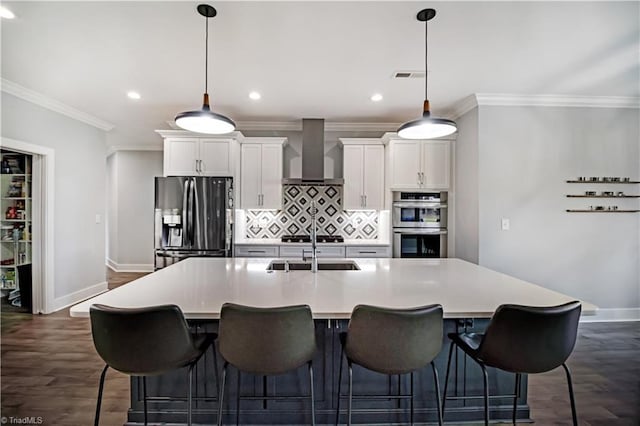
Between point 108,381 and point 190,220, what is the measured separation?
1.99 meters

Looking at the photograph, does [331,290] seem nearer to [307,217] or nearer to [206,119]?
[206,119]

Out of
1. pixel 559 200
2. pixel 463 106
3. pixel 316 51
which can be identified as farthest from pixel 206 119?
pixel 559 200

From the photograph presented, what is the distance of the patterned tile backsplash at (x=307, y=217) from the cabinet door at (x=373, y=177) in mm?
414

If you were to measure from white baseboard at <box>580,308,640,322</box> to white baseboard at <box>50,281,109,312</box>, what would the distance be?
20.9 feet

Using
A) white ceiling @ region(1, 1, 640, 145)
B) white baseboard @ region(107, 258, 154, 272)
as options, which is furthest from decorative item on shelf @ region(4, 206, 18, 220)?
white baseboard @ region(107, 258, 154, 272)

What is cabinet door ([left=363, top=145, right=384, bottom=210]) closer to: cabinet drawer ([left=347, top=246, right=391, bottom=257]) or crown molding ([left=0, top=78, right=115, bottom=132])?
cabinet drawer ([left=347, top=246, right=391, bottom=257])

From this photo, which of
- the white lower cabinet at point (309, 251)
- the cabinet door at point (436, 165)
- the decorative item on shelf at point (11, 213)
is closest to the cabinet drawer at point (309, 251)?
the white lower cabinet at point (309, 251)

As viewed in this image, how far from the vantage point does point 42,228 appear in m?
3.82

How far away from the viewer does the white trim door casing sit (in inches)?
150

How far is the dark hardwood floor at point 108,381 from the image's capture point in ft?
6.74

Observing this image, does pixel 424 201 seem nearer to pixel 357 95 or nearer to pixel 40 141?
pixel 357 95

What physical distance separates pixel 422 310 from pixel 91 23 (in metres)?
2.84

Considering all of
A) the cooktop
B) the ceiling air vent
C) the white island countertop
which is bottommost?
the white island countertop

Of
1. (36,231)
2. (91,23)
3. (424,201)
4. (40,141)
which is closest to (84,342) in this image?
(36,231)
